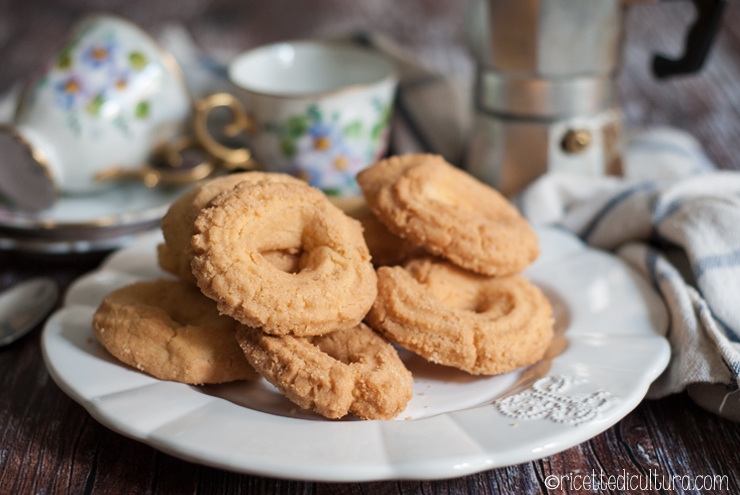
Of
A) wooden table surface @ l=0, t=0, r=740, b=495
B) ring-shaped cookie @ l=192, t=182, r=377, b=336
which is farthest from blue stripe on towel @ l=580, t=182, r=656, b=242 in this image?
ring-shaped cookie @ l=192, t=182, r=377, b=336

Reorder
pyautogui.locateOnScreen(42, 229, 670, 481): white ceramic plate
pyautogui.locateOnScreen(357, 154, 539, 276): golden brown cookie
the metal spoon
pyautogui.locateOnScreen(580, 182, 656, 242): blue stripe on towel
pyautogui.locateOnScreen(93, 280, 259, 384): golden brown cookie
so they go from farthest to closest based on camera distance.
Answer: pyautogui.locateOnScreen(580, 182, 656, 242): blue stripe on towel, the metal spoon, pyautogui.locateOnScreen(357, 154, 539, 276): golden brown cookie, pyautogui.locateOnScreen(93, 280, 259, 384): golden brown cookie, pyautogui.locateOnScreen(42, 229, 670, 481): white ceramic plate

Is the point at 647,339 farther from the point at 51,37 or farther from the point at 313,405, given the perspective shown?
the point at 51,37

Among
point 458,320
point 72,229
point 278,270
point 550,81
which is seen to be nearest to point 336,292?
point 278,270

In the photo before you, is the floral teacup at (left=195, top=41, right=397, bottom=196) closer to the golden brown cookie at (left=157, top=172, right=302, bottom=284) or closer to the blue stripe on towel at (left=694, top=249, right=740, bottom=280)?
the golden brown cookie at (left=157, top=172, right=302, bottom=284)

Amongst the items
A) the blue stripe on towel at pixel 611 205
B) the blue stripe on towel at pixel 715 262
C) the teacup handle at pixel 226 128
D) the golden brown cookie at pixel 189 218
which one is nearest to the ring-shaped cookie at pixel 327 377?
the golden brown cookie at pixel 189 218

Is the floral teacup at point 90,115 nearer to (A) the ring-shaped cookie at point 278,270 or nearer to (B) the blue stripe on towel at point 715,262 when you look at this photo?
(A) the ring-shaped cookie at point 278,270

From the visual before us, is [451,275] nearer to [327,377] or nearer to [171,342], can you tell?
[327,377]

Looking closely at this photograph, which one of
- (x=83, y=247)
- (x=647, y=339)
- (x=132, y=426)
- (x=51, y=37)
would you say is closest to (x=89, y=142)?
(x=83, y=247)
